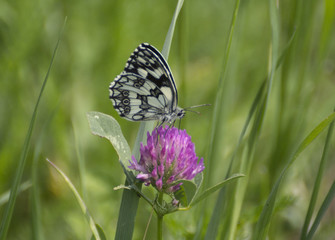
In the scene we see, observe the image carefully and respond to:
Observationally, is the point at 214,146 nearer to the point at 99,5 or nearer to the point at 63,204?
the point at 63,204

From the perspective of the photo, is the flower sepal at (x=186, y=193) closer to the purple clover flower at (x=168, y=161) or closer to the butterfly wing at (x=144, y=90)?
the purple clover flower at (x=168, y=161)

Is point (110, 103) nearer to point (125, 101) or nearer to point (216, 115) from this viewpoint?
point (125, 101)

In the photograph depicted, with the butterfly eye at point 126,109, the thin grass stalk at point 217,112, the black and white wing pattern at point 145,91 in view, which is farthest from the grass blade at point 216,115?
the butterfly eye at point 126,109

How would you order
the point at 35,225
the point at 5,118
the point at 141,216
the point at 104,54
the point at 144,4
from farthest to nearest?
the point at 144,4, the point at 104,54, the point at 5,118, the point at 141,216, the point at 35,225

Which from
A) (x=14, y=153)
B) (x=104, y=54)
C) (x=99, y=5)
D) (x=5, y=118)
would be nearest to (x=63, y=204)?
(x=14, y=153)

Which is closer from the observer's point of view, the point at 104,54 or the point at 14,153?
the point at 14,153

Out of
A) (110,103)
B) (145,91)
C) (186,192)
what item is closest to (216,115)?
(145,91)

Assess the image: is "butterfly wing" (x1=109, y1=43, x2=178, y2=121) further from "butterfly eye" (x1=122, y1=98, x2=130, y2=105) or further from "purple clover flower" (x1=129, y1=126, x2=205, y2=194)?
"purple clover flower" (x1=129, y1=126, x2=205, y2=194)
